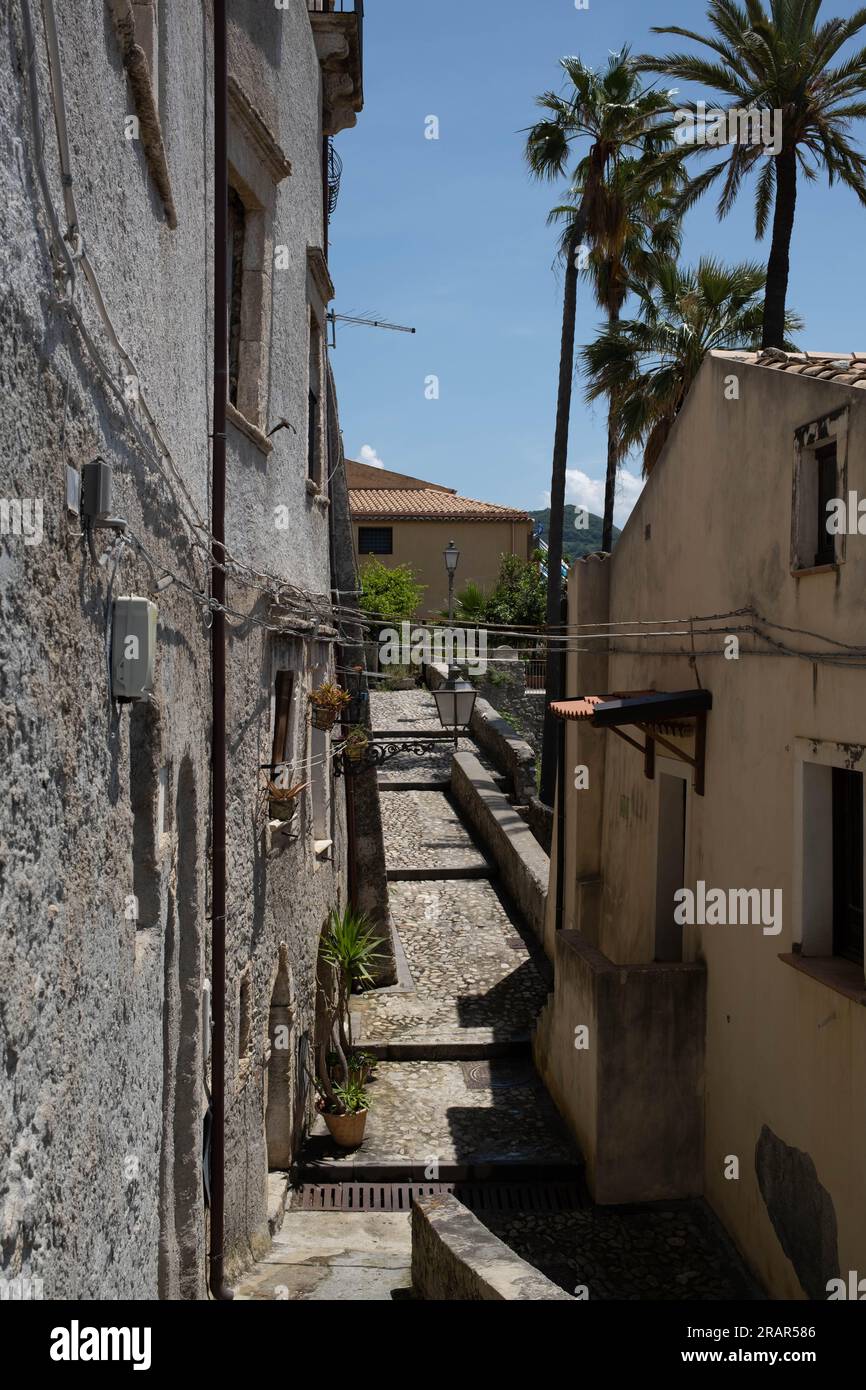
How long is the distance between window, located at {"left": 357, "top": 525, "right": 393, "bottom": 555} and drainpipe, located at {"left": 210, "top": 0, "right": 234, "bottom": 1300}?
37601 mm

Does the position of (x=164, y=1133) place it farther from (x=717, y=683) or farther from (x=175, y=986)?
(x=717, y=683)

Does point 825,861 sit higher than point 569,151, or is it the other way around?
point 569,151

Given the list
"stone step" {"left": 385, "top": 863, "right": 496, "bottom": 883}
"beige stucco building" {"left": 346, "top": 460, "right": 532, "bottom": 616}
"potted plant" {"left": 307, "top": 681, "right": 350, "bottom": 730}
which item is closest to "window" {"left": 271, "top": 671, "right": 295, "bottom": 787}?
"potted plant" {"left": 307, "top": 681, "right": 350, "bottom": 730}

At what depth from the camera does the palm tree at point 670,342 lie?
1962cm

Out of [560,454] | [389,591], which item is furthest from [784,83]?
[389,591]

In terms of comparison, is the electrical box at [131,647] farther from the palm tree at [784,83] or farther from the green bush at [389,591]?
the green bush at [389,591]

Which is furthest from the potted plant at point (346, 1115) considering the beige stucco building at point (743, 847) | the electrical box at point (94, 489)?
the electrical box at point (94, 489)

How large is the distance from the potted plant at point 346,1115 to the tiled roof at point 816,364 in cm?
728

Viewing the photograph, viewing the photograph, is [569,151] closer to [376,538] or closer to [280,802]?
[280,802]

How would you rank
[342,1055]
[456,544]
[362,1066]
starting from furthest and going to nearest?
[456,544]
[362,1066]
[342,1055]

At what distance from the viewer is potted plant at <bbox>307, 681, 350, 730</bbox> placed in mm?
11141

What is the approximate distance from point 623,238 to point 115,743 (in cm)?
2003

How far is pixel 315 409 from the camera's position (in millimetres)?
12469

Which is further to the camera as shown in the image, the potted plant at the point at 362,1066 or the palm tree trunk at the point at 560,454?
the palm tree trunk at the point at 560,454
